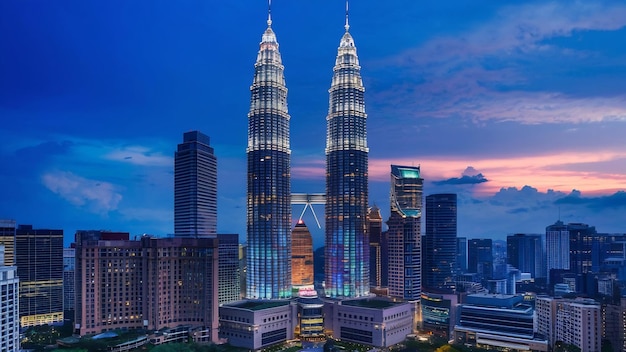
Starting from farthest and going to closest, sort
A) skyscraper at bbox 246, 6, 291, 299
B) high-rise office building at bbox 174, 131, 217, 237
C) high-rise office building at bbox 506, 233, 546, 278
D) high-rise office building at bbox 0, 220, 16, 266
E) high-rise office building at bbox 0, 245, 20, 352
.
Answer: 1. high-rise office building at bbox 506, 233, 546, 278
2. high-rise office building at bbox 174, 131, 217, 237
3. skyscraper at bbox 246, 6, 291, 299
4. high-rise office building at bbox 0, 220, 16, 266
5. high-rise office building at bbox 0, 245, 20, 352

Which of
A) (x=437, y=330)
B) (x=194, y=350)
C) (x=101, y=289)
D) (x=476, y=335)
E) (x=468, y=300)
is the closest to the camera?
(x=194, y=350)

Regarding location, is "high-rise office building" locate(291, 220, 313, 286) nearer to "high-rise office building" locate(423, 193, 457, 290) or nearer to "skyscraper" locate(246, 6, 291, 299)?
"skyscraper" locate(246, 6, 291, 299)

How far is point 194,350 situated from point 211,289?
1126 cm

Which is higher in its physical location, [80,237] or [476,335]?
[80,237]

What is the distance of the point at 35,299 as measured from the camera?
2729 inches

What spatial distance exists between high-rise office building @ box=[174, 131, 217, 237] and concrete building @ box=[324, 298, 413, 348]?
4343 cm

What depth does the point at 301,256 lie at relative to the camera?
83938mm

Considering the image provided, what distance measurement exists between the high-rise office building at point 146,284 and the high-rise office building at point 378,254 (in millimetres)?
39621

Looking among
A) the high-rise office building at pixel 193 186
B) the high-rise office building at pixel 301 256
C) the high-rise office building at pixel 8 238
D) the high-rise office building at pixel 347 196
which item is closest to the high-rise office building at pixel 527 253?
the high-rise office building at pixel 301 256

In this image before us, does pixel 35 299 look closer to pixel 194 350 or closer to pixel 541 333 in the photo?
pixel 194 350

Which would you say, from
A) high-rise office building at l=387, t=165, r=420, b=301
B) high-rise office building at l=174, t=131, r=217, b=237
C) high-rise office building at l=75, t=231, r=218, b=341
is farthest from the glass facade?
high-rise office building at l=174, t=131, r=217, b=237

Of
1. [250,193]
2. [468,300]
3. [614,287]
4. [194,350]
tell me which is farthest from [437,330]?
[194,350]

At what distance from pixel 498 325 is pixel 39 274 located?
64395 mm

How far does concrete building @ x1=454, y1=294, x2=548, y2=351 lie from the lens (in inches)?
2098
